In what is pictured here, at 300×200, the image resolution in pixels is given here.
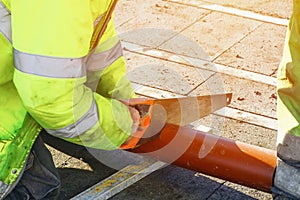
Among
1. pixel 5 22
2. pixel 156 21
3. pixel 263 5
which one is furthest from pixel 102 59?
pixel 263 5

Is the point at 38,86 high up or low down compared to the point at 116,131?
up

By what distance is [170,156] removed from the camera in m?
3.71

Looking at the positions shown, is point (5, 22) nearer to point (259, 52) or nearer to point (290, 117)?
point (290, 117)

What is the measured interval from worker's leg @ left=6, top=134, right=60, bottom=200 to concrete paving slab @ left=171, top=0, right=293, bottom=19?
9.52 ft

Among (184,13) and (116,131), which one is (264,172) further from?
(184,13)

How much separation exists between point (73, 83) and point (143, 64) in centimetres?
238

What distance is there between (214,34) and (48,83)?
300 cm

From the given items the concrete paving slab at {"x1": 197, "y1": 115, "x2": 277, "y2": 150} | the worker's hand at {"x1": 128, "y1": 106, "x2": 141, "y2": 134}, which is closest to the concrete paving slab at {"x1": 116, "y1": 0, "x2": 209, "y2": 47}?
the concrete paving slab at {"x1": 197, "y1": 115, "x2": 277, "y2": 150}

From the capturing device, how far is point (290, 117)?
379cm

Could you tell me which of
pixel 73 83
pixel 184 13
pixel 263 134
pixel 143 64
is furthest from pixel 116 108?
pixel 184 13

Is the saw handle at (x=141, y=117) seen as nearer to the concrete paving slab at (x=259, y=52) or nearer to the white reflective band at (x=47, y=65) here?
the white reflective band at (x=47, y=65)

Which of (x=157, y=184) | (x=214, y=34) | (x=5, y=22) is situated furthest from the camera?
(x=214, y=34)

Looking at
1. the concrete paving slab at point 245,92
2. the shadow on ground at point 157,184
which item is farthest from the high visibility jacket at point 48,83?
the concrete paving slab at point 245,92

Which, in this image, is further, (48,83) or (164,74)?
(164,74)
